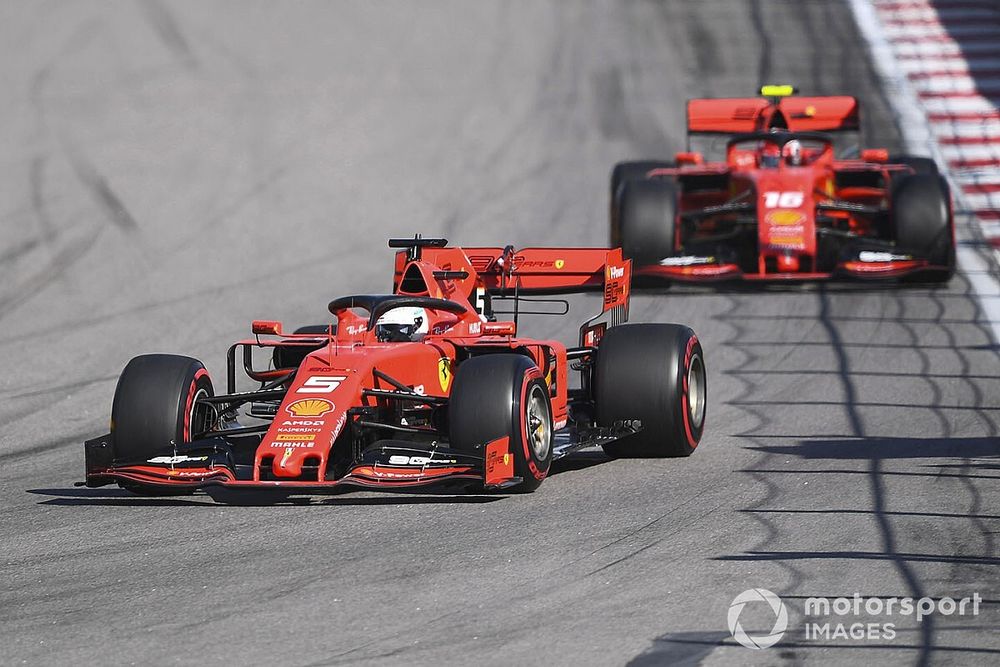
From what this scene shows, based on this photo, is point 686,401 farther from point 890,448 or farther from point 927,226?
point 927,226

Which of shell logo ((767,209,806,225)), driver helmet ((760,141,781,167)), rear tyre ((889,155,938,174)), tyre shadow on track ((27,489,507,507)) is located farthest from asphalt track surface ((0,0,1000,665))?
rear tyre ((889,155,938,174))

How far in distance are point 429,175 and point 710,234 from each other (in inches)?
198

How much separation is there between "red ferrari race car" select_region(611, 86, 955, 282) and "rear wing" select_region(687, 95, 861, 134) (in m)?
0.02

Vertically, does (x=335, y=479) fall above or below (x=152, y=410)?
below

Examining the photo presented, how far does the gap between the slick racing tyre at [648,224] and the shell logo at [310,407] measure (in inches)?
334

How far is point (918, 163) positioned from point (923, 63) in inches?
Answer: 330

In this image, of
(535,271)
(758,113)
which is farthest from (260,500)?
(758,113)

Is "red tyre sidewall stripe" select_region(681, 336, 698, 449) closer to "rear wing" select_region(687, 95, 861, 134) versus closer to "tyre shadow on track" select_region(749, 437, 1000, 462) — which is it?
"tyre shadow on track" select_region(749, 437, 1000, 462)

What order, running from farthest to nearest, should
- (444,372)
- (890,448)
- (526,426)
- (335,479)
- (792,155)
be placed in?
(792,155)
(890,448)
(444,372)
(526,426)
(335,479)

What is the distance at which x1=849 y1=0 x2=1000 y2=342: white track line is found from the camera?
939 inches

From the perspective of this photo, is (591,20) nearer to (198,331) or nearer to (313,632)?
(198,331)

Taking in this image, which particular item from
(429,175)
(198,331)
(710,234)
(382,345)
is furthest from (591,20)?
(382,345)

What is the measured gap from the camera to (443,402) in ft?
32.2

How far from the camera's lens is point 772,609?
6922mm
